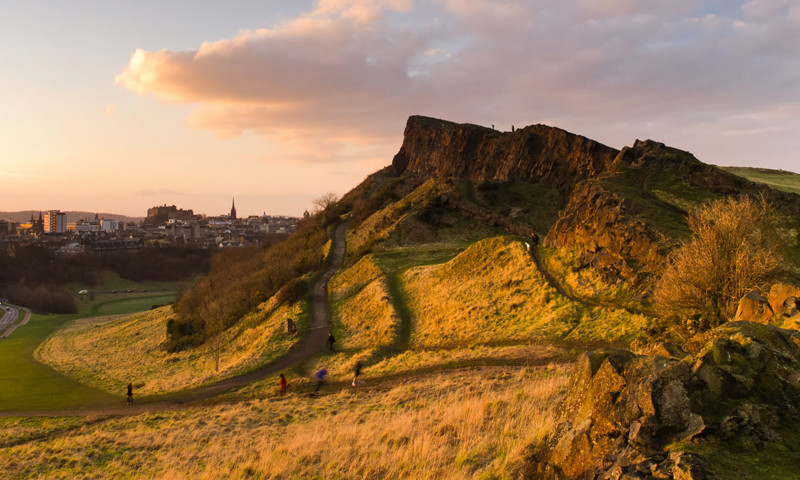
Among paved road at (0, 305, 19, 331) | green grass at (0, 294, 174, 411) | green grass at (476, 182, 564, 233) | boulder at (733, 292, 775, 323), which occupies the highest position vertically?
green grass at (476, 182, 564, 233)

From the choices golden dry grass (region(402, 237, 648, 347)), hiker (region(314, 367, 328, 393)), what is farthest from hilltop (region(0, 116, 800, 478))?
hiker (region(314, 367, 328, 393))

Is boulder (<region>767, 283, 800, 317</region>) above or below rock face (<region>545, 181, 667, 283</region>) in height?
below

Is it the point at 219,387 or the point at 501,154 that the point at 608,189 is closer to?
the point at 219,387

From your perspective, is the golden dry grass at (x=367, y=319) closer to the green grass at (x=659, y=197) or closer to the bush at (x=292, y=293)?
the bush at (x=292, y=293)

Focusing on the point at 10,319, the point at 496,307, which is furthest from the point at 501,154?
the point at 10,319

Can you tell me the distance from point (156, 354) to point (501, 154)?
52467 millimetres

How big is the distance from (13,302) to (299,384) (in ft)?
376

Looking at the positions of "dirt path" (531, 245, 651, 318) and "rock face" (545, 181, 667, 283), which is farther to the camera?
"rock face" (545, 181, 667, 283)

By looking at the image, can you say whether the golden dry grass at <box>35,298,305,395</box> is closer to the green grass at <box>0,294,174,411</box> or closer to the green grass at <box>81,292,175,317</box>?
the green grass at <box>0,294,174,411</box>

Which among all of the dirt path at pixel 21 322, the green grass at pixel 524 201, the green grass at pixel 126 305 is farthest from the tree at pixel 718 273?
the green grass at pixel 126 305

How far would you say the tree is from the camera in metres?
15.8

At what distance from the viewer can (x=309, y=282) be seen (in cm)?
4559

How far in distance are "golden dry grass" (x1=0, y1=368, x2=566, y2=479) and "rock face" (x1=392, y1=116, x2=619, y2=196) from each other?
28.6 m

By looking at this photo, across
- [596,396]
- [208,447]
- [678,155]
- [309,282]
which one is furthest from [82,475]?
[678,155]
